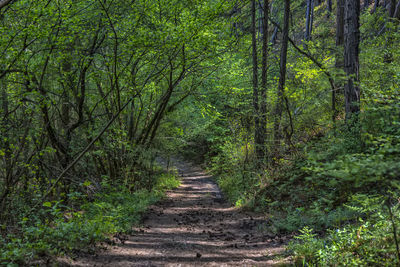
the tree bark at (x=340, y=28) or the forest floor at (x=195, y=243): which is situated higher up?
the tree bark at (x=340, y=28)

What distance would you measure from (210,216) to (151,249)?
3.48 m

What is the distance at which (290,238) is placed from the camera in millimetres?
5191

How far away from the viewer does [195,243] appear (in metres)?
5.46

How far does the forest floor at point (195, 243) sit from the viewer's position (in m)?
4.40

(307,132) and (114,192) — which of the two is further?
(307,132)

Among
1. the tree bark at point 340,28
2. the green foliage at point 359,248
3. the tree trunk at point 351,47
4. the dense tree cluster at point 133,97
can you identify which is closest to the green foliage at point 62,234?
the dense tree cluster at point 133,97

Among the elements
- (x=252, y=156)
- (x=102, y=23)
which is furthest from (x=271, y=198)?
(x=102, y=23)

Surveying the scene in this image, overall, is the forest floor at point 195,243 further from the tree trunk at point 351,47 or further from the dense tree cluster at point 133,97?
the tree trunk at point 351,47

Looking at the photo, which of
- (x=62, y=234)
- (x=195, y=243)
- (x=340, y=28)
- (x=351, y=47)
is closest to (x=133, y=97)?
(x=62, y=234)

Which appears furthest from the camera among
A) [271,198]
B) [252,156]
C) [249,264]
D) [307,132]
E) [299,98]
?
[252,156]

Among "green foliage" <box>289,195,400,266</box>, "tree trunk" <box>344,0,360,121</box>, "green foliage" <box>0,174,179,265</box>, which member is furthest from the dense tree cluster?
"green foliage" <box>289,195,400,266</box>

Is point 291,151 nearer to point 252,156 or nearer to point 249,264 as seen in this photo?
point 252,156

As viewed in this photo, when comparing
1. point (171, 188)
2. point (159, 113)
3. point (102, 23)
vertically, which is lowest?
point (171, 188)

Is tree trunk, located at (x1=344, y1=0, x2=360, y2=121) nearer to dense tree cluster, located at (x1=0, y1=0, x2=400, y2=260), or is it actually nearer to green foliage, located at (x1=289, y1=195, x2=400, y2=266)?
dense tree cluster, located at (x1=0, y1=0, x2=400, y2=260)
